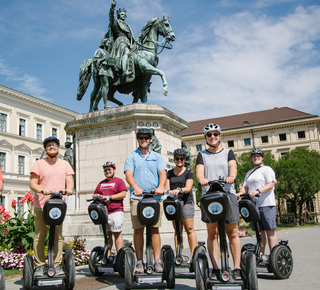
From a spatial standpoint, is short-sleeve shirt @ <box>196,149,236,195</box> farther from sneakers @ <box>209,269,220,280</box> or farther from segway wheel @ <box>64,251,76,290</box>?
segway wheel @ <box>64,251,76,290</box>

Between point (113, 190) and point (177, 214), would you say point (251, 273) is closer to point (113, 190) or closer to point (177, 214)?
point (177, 214)

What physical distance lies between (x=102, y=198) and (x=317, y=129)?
55168 mm

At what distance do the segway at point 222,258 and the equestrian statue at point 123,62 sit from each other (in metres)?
8.05

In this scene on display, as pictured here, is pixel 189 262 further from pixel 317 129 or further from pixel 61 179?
pixel 317 129

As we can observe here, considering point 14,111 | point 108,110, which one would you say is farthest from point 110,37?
point 14,111

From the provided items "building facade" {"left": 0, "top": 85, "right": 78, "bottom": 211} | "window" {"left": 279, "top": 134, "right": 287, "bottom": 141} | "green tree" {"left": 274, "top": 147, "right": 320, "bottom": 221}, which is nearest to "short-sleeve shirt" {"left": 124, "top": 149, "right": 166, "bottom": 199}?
"building facade" {"left": 0, "top": 85, "right": 78, "bottom": 211}

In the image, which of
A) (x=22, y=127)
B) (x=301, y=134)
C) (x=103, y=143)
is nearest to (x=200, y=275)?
(x=103, y=143)

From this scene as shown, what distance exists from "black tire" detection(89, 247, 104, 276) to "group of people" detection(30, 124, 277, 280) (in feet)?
1.27

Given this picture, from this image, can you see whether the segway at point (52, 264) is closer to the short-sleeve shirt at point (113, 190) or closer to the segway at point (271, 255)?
the short-sleeve shirt at point (113, 190)

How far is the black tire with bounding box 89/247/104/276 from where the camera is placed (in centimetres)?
605

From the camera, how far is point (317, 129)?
55.1m

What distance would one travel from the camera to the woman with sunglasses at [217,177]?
449 cm

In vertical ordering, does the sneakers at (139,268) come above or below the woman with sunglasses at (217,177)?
below

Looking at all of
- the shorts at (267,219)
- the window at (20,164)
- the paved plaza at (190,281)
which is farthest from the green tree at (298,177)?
the shorts at (267,219)
